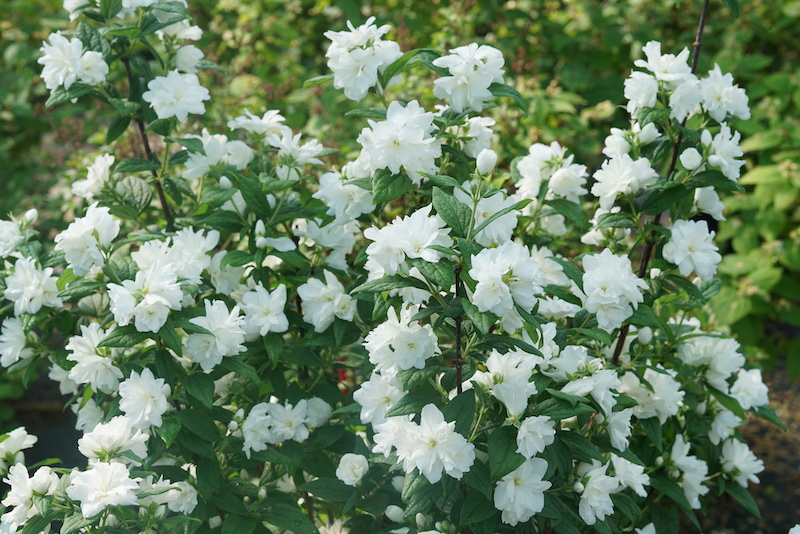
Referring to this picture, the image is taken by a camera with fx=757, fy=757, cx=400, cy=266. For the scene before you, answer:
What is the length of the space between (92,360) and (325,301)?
46cm

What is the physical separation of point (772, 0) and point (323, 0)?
2335 mm

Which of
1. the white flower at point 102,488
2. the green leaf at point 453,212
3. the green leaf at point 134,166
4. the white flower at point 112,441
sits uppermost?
the green leaf at point 453,212

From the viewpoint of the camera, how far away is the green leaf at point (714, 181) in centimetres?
147

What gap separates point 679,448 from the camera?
168cm

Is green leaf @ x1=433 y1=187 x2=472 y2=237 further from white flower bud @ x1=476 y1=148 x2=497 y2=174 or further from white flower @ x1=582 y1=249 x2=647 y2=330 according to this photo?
white flower @ x1=582 y1=249 x2=647 y2=330

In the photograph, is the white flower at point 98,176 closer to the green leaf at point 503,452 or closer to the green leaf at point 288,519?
the green leaf at point 288,519

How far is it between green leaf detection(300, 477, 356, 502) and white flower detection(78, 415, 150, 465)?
0.37 metres

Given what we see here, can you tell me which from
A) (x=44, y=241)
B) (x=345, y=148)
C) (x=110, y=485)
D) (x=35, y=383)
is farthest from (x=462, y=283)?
(x=35, y=383)

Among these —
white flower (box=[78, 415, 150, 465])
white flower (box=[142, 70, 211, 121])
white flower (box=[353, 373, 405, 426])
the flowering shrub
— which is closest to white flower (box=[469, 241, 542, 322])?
the flowering shrub

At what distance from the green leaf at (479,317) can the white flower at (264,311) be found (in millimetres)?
499

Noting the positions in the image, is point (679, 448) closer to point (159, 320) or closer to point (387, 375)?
point (387, 375)

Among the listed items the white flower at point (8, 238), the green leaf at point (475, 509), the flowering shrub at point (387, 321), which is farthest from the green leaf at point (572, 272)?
the white flower at point (8, 238)

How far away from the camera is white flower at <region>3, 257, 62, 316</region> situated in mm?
1505

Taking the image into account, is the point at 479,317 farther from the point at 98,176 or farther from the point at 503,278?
the point at 98,176
